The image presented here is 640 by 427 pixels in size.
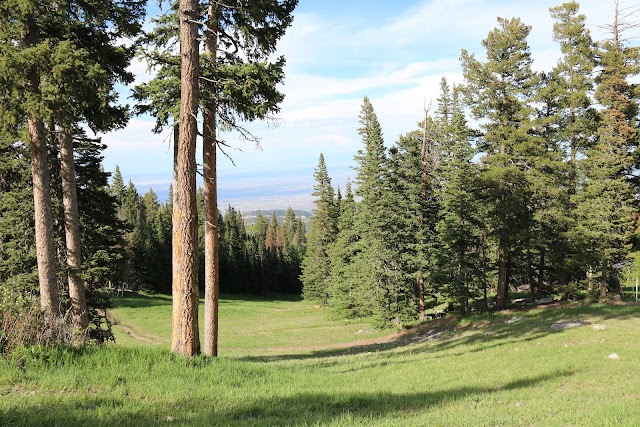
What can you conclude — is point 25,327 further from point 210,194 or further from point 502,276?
point 502,276

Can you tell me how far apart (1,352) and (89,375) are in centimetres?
155

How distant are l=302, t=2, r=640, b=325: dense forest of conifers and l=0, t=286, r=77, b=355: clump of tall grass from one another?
2208 centimetres

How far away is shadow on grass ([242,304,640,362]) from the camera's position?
56.4 ft

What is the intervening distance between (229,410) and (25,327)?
3798mm

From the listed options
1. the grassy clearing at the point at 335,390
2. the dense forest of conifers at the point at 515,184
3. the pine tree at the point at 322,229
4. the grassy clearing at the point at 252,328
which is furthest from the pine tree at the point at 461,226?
the pine tree at the point at 322,229

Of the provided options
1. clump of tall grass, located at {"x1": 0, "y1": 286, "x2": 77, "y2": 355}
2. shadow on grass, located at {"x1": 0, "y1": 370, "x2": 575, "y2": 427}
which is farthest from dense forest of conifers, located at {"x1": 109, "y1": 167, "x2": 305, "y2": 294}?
shadow on grass, located at {"x1": 0, "y1": 370, "x2": 575, "y2": 427}

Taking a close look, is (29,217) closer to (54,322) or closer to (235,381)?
(54,322)

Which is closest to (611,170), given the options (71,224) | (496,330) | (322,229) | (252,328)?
(496,330)

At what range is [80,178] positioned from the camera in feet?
56.0

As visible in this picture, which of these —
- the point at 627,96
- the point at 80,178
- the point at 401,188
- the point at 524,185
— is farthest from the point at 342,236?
the point at 80,178

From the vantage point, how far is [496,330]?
65.9 ft

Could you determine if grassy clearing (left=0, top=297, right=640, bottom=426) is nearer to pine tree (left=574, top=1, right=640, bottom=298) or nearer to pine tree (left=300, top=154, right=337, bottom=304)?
pine tree (left=574, top=1, right=640, bottom=298)

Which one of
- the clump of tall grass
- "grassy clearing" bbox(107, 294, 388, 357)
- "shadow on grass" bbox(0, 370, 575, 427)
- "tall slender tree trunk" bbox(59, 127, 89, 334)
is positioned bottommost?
"grassy clearing" bbox(107, 294, 388, 357)

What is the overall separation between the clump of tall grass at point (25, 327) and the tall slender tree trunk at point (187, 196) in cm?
205
